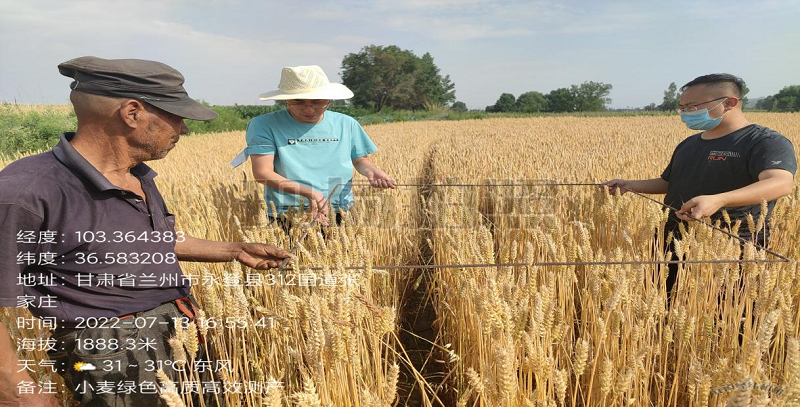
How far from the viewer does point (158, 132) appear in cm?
108

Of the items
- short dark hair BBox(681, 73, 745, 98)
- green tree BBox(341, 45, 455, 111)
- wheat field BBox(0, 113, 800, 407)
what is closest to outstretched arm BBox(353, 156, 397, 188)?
wheat field BBox(0, 113, 800, 407)

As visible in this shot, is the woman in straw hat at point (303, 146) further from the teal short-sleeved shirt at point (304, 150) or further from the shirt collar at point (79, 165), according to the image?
the shirt collar at point (79, 165)

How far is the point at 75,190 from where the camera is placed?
0.97 meters

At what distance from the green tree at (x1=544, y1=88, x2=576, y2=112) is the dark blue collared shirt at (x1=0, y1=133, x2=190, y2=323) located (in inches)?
2611

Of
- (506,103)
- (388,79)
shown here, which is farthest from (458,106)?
(388,79)

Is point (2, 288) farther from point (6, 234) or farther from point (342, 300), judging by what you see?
point (342, 300)

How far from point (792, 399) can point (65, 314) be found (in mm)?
1502

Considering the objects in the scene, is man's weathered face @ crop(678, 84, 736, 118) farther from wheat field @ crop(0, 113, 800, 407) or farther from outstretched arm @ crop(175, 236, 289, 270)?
outstretched arm @ crop(175, 236, 289, 270)

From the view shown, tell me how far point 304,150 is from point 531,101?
7336 cm

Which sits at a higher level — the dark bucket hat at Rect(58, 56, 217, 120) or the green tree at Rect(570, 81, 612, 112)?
the green tree at Rect(570, 81, 612, 112)

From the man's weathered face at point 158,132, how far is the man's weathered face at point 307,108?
1.14 meters

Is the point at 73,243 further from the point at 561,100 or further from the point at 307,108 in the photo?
the point at 561,100

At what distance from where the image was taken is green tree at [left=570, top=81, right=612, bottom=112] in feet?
197

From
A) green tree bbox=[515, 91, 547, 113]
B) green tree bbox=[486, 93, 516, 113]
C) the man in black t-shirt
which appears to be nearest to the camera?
the man in black t-shirt
